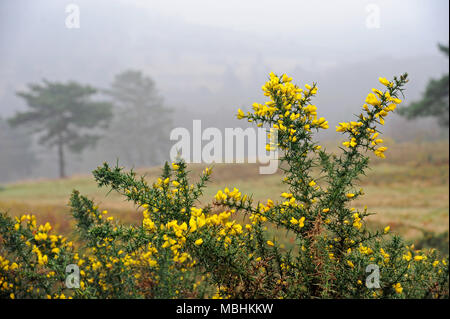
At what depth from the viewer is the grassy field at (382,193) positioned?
11.6 meters

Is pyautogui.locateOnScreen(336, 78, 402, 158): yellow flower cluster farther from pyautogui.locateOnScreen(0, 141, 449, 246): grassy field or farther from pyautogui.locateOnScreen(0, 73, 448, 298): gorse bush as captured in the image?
pyautogui.locateOnScreen(0, 141, 449, 246): grassy field

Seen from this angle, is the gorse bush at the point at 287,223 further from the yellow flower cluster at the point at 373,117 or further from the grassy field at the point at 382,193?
the grassy field at the point at 382,193

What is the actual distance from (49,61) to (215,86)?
93963 mm

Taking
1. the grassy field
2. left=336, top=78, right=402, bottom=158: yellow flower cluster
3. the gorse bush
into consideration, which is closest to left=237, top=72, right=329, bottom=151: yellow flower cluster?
the gorse bush

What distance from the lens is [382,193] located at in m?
16.7

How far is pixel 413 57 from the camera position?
363 feet

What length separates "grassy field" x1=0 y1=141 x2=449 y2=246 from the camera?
11617 mm

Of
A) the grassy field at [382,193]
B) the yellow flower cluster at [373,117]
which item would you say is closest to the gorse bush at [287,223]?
the yellow flower cluster at [373,117]

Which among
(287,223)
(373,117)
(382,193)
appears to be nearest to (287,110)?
(373,117)

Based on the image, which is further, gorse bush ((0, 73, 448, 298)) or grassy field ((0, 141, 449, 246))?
grassy field ((0, 141, 449, 246))

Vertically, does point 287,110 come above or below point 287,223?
above

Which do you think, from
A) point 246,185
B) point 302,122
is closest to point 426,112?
point 246,185

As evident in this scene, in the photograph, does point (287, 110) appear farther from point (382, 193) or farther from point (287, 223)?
point (382, 193)

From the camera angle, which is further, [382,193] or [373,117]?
[382,193]
